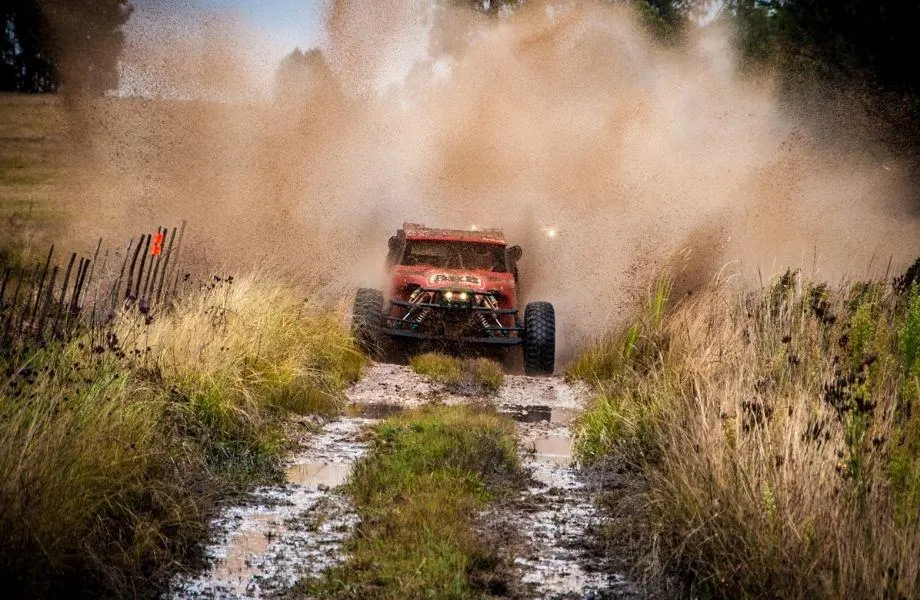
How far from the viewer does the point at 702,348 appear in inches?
322

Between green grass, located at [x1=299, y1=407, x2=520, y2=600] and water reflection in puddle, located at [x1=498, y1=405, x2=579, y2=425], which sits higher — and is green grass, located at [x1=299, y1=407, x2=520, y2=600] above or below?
below

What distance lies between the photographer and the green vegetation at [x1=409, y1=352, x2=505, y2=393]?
1182 cm

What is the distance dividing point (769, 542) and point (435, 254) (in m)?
10.1

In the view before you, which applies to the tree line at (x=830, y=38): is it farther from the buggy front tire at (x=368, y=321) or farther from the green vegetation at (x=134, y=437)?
the green vegetation at (x=134, y=437)

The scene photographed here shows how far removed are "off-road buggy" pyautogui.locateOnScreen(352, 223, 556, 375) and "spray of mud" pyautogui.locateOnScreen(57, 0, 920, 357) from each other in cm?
478

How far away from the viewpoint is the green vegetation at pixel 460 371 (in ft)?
38.8

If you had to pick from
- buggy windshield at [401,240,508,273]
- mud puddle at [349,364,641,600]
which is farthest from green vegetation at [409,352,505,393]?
buggy windshield at [401,240,508,273]

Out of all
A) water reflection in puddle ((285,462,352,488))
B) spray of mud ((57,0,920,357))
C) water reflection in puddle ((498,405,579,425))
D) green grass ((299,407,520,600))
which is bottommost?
water reflection in puddle ((285,462,352,488))

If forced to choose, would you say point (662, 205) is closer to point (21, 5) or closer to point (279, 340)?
point (279, 340)

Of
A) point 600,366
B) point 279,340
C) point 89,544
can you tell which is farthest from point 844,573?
point 600,366

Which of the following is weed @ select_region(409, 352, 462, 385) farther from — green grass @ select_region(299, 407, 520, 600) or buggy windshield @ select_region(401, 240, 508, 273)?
green grass @ select_region(299, 407, 520, 600)

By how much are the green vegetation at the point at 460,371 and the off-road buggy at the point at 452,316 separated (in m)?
0.34

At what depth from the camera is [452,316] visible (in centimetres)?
1335

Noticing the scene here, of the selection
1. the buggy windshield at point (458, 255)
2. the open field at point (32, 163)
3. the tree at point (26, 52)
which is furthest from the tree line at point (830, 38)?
the tree at point (26, 52)
